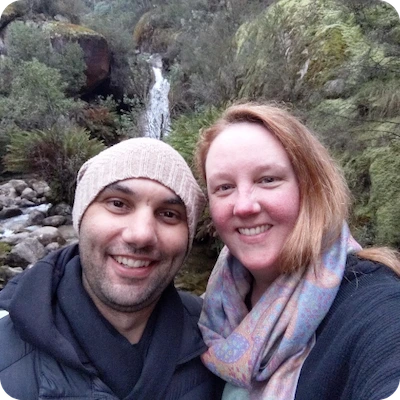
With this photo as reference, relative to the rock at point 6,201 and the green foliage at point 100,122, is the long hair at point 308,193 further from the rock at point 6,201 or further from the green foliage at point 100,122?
the green foliage at point 100,122

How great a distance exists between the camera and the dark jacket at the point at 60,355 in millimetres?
1285

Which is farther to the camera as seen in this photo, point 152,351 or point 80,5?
point 80,5

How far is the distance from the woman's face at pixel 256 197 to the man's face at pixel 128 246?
20 centimetres

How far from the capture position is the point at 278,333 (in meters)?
1.44

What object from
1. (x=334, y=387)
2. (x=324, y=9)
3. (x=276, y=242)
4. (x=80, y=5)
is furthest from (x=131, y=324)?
(x=80, y=5)

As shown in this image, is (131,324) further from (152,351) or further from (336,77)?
(336,77)

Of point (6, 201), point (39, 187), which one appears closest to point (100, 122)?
point (39, 187)

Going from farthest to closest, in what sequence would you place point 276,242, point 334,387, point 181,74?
point 181,74, point 276,242, point 334,387

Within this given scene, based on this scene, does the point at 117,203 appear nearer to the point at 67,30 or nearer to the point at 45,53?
the point at 45,53

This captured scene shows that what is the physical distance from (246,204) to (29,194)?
11.3 m

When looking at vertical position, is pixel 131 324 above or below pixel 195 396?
above

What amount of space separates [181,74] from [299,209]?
46.3 ft

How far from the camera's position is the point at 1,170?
44.5 ft

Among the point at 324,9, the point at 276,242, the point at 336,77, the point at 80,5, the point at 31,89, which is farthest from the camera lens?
the point at 80,5
